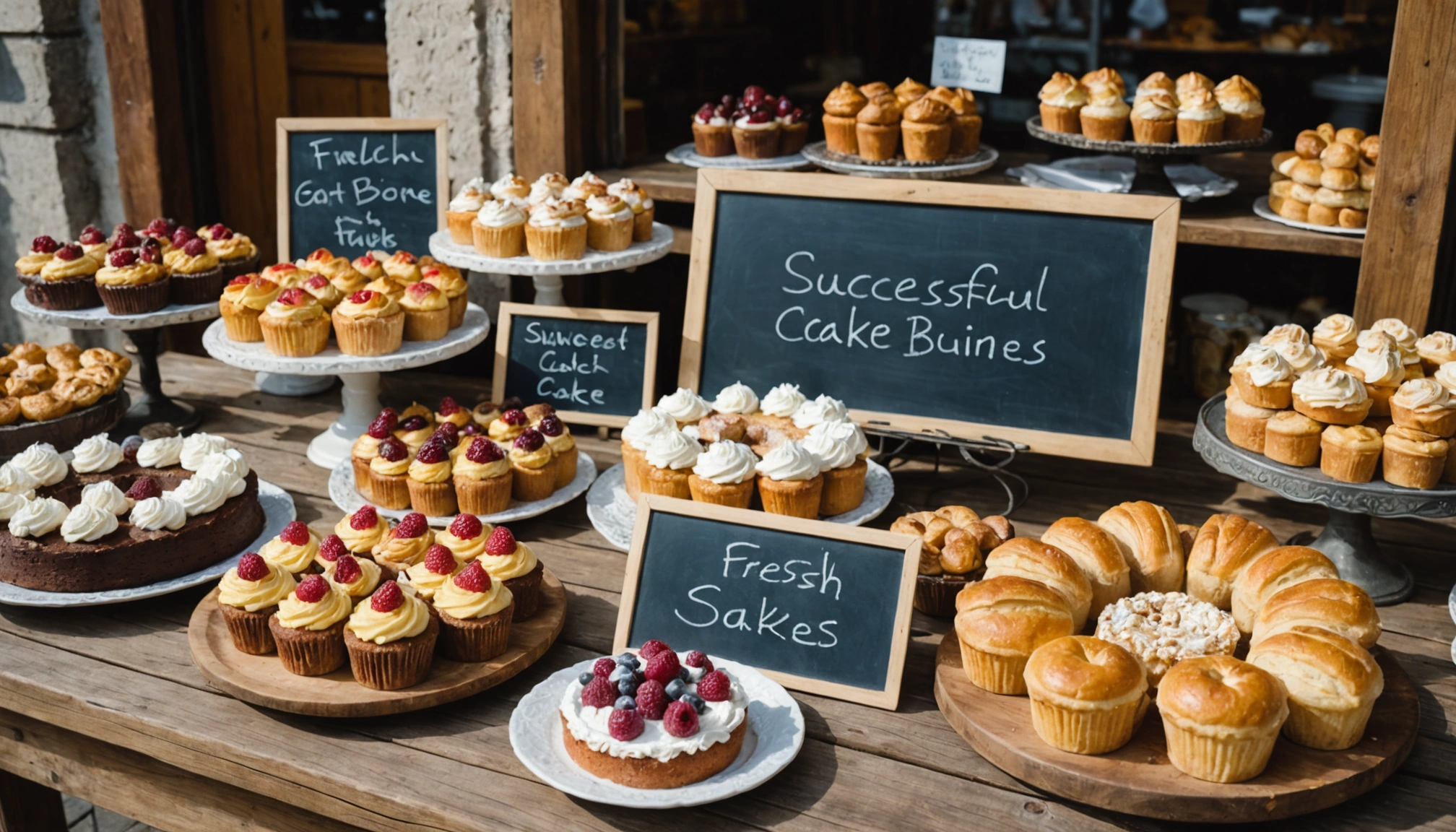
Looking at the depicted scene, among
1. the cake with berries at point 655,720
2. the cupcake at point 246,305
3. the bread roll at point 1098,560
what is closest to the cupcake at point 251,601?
the cake with berries at point 655,720

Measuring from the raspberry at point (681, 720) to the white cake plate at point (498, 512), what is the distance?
2.98 ft

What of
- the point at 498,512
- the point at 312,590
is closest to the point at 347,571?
the point at 312,590

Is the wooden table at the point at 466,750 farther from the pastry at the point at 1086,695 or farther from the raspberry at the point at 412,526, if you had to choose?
the raspberry at the point at 412,526

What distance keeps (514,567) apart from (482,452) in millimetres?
433

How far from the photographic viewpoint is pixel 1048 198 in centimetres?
249

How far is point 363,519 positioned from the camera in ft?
7.16

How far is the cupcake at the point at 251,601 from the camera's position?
6.39ft

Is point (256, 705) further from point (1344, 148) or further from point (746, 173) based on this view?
point (1344, 148)

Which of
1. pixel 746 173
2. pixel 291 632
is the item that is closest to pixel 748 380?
pixel 746 173

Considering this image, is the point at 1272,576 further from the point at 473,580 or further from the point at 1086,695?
the point at 473,580

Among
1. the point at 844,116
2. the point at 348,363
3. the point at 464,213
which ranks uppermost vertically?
the point at 844,116

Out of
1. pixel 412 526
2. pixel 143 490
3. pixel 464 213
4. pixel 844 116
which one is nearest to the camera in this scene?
pixel 412 526

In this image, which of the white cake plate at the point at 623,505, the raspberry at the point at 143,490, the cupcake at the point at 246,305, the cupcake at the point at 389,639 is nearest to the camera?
the cupcake at the point at 389,639

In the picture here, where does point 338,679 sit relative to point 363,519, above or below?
below
